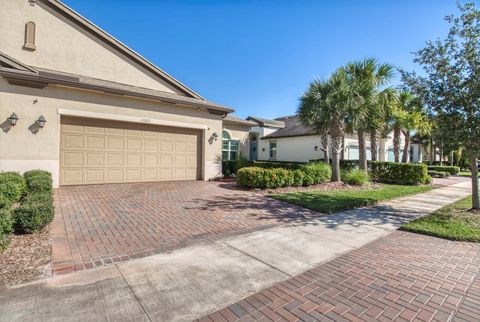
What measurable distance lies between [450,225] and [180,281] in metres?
6.92

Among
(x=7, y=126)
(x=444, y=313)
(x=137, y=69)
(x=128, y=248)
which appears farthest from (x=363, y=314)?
(x=137, y=69)

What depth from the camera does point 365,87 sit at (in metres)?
13.5

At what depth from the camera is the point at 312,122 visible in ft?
46.6

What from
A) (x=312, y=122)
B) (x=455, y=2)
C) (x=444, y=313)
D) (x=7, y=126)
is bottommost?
(x=444, y=313)

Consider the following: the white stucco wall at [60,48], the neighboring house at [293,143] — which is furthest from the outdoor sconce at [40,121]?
the neighboring house at [293,143]

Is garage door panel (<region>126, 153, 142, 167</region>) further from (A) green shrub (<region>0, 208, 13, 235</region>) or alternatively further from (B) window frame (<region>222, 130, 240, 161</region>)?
(B) window frame (<region>222, 130, 240, 161</region>)

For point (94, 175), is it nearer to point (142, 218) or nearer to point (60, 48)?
point (142, 218)

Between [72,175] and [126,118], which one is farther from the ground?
[126,118]

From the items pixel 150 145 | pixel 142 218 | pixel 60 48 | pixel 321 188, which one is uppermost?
pixel 60 48

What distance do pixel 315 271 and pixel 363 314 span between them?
107 cm

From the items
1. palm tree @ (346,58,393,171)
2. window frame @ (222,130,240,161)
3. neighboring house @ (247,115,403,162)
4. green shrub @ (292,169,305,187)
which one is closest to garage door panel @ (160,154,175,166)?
green shrub @ (292,169,305,187)

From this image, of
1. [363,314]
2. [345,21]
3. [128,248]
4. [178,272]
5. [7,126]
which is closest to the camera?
[363,314]

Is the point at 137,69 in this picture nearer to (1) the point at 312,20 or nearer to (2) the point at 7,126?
(2) the point at 7,126

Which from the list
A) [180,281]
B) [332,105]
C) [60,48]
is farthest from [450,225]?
[60,48]
